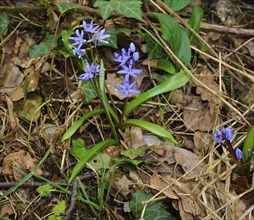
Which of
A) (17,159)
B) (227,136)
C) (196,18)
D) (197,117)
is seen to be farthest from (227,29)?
(17,159)

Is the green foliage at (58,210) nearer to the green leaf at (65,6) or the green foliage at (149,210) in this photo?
the green foliage at (149,210)

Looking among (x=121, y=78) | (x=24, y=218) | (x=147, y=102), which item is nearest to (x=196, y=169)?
(x=147, y=102)

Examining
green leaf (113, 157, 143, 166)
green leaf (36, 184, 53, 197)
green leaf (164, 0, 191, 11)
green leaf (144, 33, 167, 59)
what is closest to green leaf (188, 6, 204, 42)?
green leaf (164, 0, 191, 11)

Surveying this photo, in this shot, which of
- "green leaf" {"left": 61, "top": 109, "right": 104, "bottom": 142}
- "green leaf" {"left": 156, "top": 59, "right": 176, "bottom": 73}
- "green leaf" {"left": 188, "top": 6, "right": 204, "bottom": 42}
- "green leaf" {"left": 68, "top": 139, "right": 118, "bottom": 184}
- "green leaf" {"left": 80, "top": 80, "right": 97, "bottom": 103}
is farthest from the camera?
"green leaf" {"left": 188, "top": 6, "right": 204, "bottom": 42}

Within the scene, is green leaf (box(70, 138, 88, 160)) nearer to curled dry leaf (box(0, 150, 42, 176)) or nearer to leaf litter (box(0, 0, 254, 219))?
leaf litter (box(0, 0, 254, 219))

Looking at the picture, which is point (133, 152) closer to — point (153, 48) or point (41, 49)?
point (153, 48)

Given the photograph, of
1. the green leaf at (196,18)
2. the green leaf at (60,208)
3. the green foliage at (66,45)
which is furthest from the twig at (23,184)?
the green leaf at (196,18)
